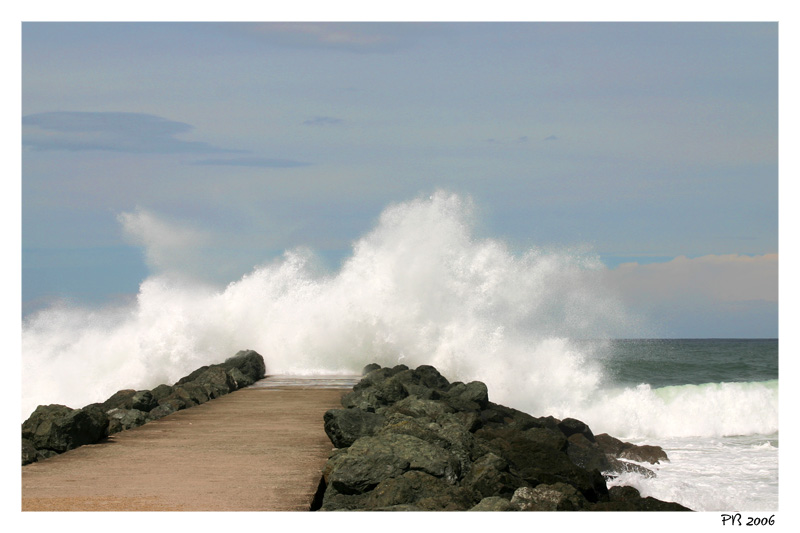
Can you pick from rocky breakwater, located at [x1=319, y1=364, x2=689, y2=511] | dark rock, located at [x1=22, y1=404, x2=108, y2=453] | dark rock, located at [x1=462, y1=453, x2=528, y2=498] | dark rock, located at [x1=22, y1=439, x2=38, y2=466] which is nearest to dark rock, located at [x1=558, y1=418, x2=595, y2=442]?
rocky breakwater, located at [x1=319, y1=364, x2=689, y2=511]

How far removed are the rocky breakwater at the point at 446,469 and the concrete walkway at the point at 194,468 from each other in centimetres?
27

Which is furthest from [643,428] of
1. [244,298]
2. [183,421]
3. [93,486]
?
[93,486]

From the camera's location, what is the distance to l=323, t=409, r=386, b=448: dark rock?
633cm

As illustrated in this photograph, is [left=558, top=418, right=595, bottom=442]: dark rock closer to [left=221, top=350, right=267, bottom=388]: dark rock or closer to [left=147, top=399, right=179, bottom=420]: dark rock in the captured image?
[left=147, top=399, right=179, bottom=420]: dark rock

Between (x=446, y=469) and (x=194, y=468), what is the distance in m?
1.73

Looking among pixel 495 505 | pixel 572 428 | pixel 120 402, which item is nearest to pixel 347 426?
pixel 495 505

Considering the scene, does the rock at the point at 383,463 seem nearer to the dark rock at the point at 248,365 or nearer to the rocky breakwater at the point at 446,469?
the rocky breakwater at the point at 446,469

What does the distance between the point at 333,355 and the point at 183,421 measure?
8.08 metres

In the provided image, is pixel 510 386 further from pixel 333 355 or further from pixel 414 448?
pixel 414 448

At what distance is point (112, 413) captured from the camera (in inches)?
317

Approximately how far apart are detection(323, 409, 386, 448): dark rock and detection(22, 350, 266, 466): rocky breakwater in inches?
75.6

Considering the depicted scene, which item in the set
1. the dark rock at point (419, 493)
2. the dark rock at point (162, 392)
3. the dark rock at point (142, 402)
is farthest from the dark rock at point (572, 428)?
the dark rock at point (419, 493)

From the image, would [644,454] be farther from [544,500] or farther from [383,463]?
[544,500]

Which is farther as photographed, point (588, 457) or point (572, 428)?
point (572, 428)
